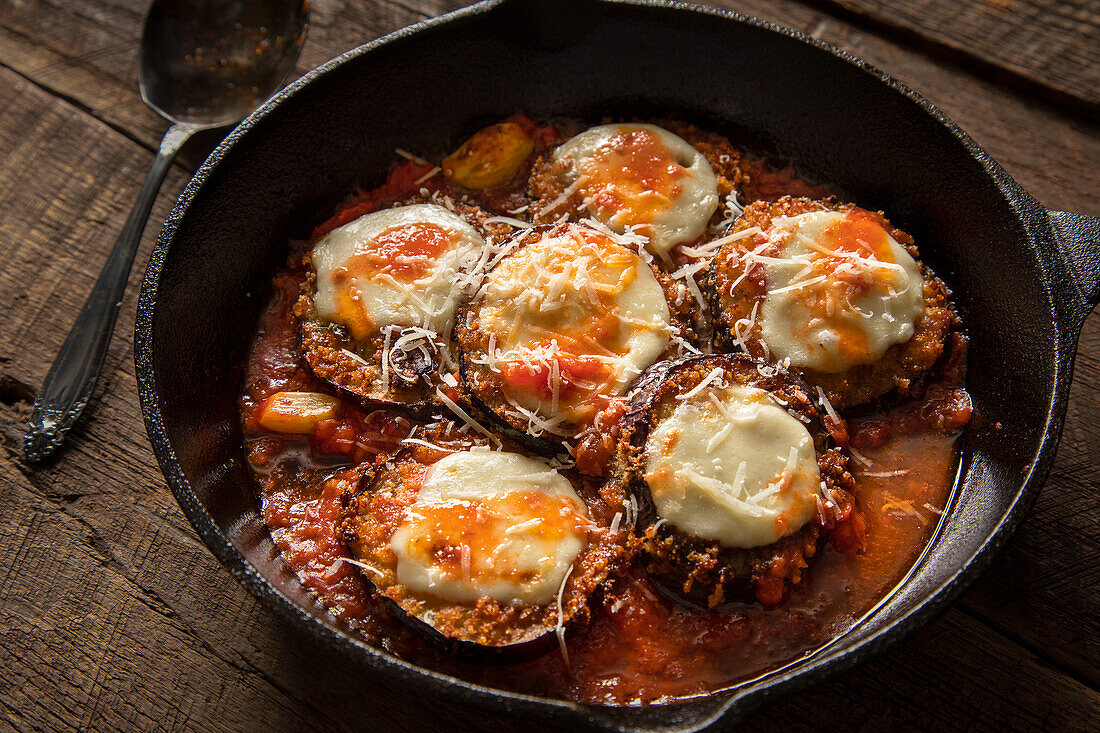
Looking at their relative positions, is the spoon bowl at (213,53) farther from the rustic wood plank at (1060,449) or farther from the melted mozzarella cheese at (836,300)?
the melted mozzarella cheese at (836,300)

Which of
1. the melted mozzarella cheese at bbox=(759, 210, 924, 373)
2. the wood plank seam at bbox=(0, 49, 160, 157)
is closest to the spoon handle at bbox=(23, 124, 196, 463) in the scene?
the wood plank seam at bbox=(0, 49, 160, 157)

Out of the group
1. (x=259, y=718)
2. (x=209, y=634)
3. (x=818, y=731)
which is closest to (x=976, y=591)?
(x=818, y=731)

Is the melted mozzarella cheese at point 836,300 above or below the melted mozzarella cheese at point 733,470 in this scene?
above

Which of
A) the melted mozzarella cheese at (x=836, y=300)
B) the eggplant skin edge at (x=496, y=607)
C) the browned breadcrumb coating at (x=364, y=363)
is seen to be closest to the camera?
the eggplant skin edge at (x=496, y=607)

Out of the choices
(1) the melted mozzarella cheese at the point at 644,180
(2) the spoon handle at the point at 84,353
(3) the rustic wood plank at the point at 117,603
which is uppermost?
(1) the melted mozzarella cheese at the point at 644,180

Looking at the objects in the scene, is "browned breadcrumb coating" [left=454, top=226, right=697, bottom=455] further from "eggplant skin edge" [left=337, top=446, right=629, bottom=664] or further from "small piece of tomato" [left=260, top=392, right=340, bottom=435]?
"small piece of tomato" [left=260, top=392, right=340, bottom=435]

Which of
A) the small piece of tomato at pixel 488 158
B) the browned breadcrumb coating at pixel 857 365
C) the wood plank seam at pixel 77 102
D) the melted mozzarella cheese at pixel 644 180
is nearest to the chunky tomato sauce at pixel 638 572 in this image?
the browned breadcrumb coating at pixel 857 365

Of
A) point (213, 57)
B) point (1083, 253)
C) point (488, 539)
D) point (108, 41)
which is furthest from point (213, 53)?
point (1083, 253)

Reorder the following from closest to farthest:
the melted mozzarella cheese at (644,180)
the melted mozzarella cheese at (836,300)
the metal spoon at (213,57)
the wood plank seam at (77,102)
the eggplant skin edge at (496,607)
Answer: the eggplant skin edge at (496,607), the melted mozzarella cheese at (836,300), the melted mozzarella cheese at (644,180), the metal spoon at (213,57), the wood plank seam at (77,102)
